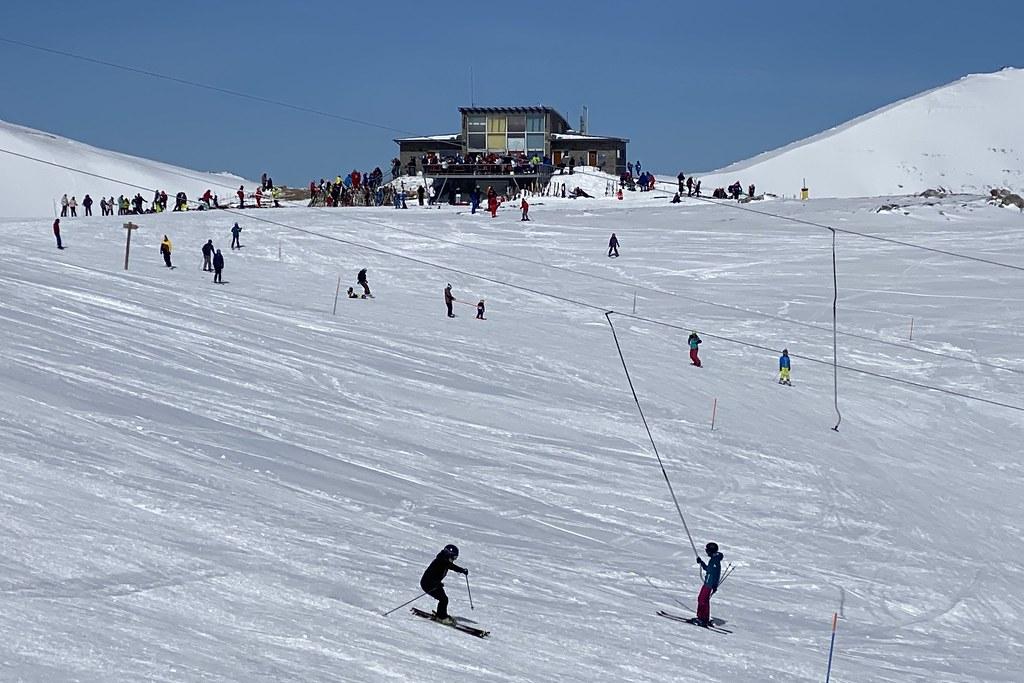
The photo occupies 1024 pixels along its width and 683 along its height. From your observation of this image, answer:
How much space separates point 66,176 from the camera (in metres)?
76.4

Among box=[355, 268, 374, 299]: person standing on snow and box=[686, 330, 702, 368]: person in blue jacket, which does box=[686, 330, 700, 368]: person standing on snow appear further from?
box=[355, 268, 374, 299]: person standing on snow

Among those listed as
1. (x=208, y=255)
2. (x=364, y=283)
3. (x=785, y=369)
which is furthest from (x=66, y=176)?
(x=785, y=369)

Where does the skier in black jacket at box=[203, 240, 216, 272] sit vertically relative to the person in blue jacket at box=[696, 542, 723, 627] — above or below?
above

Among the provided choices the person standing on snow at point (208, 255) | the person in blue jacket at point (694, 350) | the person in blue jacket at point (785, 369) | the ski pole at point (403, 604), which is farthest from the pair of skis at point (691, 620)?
the person standing on snow at point (208, 255)

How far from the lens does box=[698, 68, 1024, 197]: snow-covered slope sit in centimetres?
8369

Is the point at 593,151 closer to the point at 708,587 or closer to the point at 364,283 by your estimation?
the point at 364,283

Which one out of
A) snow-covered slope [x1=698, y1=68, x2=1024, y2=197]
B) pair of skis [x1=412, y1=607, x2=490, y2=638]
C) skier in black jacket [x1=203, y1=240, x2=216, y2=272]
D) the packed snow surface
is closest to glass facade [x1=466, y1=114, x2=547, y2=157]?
snow-covered slope [x1=698, y1=68, x2=1024, y2=197]

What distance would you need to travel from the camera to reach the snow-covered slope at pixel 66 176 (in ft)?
238

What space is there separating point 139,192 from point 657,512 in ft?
199

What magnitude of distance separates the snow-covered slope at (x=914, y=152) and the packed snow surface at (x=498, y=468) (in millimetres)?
43003

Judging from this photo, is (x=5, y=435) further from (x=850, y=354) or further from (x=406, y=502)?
(x=850, y=354)

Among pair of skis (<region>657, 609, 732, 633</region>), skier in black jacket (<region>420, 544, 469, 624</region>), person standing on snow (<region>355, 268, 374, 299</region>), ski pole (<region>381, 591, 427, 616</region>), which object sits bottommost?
pair of skis (<region>657, 609, 732, 633</region>)

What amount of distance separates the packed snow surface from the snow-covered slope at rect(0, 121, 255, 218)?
3284 centimetres

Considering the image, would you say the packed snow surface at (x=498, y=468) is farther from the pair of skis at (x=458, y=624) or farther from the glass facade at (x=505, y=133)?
the glass facade at (x=505, y=133)
